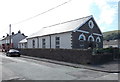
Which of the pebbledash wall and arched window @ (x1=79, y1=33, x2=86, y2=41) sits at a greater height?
arched window @ (x1=79, y1=33, x2=86, y2=41)

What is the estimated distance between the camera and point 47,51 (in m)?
21.2

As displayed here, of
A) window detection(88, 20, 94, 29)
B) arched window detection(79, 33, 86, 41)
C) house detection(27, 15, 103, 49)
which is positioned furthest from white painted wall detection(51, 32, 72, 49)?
window detection(88, 20, 94, 29)

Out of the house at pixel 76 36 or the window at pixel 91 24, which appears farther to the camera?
the window at pixel 91 24

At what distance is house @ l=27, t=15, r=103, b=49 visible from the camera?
73.8 ft

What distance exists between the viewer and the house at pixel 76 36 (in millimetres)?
22495

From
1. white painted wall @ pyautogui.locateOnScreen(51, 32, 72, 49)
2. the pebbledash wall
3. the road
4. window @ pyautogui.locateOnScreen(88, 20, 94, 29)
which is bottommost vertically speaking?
the road

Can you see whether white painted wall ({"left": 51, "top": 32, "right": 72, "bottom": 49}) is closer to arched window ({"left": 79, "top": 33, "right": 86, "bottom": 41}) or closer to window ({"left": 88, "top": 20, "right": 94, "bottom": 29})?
arched window ({"left": 79, "top": 33, "right": 86, "bottom": 41})

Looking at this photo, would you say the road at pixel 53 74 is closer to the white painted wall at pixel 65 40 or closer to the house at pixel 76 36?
the white painted wall at pixel 65 40

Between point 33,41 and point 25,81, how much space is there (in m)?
26.0

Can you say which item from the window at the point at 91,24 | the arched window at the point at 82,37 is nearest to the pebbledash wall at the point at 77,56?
the arched window at the point at 82,37

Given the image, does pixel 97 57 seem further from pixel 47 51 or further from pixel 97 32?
pixel 97 32

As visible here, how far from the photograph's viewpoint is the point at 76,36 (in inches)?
885

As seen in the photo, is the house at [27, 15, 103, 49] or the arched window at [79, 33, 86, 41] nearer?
the house at [27, 15, 103, 49]

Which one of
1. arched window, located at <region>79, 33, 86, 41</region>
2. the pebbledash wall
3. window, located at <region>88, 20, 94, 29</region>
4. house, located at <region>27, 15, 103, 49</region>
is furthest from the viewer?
Result: window, located at <region>88, 20, 94, 29</region>
